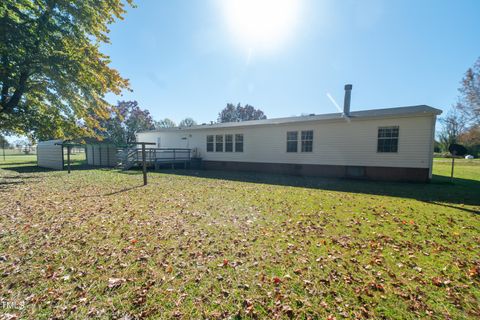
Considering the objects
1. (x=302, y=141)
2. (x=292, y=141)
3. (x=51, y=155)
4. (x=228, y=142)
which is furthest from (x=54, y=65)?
(x=302, y=141)

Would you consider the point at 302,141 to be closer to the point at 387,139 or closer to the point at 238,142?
the point at 387,139

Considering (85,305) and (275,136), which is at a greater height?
(275,136)

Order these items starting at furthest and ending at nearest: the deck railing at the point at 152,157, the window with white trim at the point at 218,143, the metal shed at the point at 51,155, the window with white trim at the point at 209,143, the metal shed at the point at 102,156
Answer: the metal shed at the point at 102,156 → the window with white trim at the point at 209,143 → the window with white trim at the point at 218,143 → the metal shed at the point at 51,155 → the deck railing at the point at 152,157

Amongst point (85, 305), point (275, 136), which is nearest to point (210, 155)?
point (275, 136)

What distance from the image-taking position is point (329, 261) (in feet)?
10.6

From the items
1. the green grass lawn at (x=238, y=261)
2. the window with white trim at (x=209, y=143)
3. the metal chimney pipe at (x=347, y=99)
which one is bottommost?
the green grass lawn at (x=238, y=261)

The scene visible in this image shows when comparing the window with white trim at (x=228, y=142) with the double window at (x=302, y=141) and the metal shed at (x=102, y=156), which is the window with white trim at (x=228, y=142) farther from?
the metal shed at (x=102, y=156)

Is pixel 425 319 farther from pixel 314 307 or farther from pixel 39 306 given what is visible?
pixel 39 306

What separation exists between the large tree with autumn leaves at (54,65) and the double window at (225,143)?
298 inches

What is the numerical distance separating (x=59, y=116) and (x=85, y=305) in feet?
45.9

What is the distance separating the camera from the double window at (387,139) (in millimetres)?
10984

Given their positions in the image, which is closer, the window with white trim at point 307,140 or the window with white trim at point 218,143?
the window with white trim at point 307,140

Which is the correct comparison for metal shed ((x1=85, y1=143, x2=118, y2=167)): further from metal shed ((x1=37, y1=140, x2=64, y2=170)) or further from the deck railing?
the deck railing

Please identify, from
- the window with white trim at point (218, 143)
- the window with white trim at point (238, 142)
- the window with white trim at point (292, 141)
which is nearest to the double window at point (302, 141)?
the window with white trim at point (292, 141)
